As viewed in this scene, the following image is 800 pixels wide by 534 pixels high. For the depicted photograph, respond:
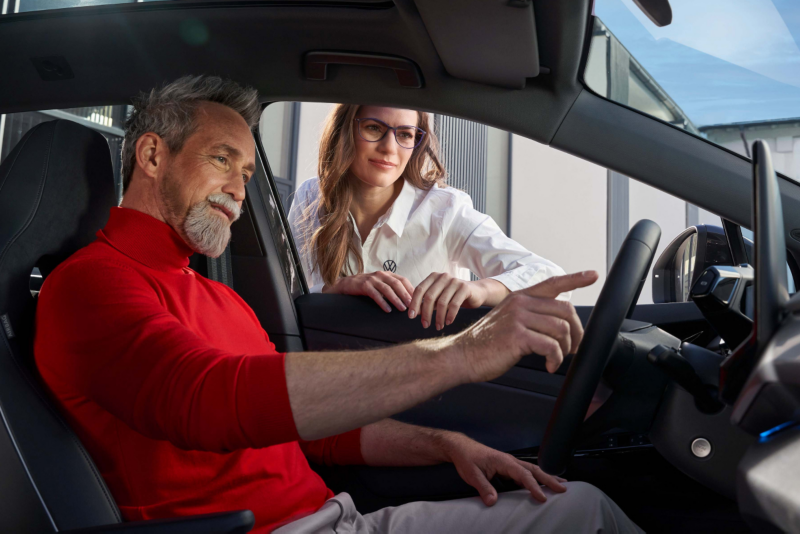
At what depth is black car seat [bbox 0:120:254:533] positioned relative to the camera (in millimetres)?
1017

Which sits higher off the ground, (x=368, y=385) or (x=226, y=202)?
(x=226, y=202)

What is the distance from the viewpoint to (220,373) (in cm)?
93

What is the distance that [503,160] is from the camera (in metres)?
14.1

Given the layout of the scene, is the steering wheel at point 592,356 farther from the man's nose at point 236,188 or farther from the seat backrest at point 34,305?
the man's nose at point 236,188

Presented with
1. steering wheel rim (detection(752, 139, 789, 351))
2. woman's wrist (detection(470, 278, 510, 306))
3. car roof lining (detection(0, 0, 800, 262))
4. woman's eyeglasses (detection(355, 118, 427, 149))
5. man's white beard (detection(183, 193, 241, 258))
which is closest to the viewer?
steering wheel rim (detection(752, 139, 789, 351))

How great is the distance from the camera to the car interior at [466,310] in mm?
954

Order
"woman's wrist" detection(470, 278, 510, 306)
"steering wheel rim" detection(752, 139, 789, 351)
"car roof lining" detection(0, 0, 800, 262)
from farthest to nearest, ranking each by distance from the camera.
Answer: "woman's wrist" detection(470, 278, 510, 306)
"car roof lining" detection(0, 0, 800, 262)
"steering wheel rim" detection(752, 139, 789, 351)

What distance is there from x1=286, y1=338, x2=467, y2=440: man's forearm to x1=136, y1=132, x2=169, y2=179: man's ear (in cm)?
76

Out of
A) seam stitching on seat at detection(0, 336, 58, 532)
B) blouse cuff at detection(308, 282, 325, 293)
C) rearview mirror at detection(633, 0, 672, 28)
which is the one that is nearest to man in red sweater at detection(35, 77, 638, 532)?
seam stitching on seat at detection(0, 336, 58, 532)

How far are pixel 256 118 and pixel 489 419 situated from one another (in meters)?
0.95

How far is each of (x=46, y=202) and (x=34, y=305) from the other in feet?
0.62

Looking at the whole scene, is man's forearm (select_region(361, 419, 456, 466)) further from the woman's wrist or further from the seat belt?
the seat belt

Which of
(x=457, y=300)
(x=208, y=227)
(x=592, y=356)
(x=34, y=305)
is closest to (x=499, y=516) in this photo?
(x=457, y=300)

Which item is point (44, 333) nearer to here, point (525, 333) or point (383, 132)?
point (525, 333)
